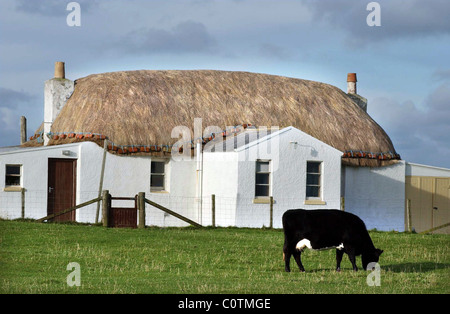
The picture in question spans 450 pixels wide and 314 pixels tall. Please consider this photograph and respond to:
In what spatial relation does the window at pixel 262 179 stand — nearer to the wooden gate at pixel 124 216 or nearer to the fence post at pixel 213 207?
the fence post at pixel 213 207

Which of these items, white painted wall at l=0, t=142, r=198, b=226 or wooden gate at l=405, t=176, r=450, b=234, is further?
wooden gate at l=405, t=176, r=450, b=234

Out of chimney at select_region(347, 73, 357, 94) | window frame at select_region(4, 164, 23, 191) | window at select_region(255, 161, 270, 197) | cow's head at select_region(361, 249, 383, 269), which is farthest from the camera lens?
chimney at select_region(347, 73, 357, 94)

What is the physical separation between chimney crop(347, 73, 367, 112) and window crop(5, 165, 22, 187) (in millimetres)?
17878

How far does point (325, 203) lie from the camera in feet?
102

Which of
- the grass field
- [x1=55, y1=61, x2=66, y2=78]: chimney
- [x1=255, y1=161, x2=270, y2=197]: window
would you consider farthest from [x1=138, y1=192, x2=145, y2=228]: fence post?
[x1=55, y1=61, x2=66, y2=78]: chimney

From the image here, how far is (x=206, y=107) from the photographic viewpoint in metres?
33.2

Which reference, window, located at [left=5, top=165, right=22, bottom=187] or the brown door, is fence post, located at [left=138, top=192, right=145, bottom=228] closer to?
the brown door

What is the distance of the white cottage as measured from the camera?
→ 29.8m

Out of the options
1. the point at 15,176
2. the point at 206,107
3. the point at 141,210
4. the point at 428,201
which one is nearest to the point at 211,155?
the point at 206,107

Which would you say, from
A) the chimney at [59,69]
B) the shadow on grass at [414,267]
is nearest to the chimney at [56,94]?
the chimney at [59,69]

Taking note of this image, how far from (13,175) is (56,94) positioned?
5464 mm

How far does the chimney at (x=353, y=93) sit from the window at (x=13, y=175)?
704 inches

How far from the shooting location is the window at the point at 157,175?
1253 inches
